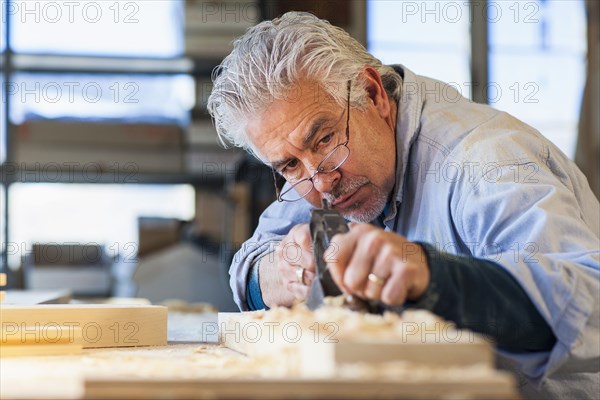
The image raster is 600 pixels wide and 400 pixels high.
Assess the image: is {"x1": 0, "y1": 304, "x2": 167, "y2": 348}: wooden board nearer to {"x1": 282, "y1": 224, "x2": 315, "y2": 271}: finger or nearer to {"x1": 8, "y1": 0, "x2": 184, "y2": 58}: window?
{"x1": 282, "y1": 224, "x2": 315, "y2": 271}: finger

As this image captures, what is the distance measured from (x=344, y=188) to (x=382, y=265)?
73cm

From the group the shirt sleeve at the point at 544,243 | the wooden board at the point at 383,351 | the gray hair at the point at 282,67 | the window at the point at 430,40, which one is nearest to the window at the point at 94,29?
the window at the point at 430,40

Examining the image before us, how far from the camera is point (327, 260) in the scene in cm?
133

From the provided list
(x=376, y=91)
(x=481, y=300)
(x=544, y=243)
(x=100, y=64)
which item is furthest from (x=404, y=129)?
(x=100, y=64)

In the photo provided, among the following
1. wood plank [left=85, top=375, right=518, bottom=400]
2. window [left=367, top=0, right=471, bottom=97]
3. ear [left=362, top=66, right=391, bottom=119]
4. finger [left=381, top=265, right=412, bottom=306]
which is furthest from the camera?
window [left=367, top=0, right=471, bottom=97]

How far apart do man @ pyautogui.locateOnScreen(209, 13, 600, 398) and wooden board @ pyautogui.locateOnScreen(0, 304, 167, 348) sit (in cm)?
31

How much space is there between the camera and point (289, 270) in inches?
67.4

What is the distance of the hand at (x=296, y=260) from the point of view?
1.53 metres

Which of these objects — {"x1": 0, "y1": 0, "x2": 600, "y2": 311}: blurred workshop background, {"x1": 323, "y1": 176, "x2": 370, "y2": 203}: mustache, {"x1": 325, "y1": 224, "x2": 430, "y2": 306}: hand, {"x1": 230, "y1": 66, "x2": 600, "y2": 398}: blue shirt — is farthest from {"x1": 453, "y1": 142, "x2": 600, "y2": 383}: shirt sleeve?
{"x1": 0, "y1": 0, "x2": 600, "y2": 311}: blurred workshop background

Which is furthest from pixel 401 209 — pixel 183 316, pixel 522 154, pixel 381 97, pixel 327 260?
pixel 183 316

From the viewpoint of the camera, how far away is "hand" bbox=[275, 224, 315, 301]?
153 cm

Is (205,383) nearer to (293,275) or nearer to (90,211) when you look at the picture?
(293,275)

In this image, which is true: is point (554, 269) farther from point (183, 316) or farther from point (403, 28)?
point (403, 28)

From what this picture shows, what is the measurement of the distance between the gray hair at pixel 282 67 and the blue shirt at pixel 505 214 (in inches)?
6.7
